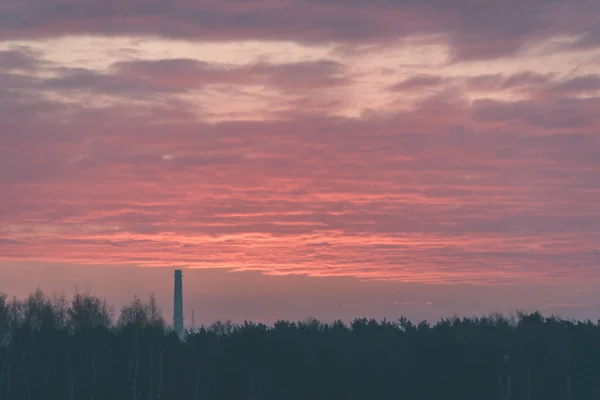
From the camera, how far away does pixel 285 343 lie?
405ft

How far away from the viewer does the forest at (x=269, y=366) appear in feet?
372

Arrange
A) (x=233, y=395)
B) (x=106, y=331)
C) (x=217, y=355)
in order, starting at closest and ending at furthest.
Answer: (x=233, y=395)
(x=217, y=355)
(x=106, y=331)

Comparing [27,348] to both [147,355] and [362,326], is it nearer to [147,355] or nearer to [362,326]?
[147,355]

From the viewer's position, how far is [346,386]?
11550 centimetres

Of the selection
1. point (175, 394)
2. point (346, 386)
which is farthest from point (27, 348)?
point (346, 386)

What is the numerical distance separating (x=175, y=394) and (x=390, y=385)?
2535 centimetres

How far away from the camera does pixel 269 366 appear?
117m

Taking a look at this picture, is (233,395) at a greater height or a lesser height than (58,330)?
lesser

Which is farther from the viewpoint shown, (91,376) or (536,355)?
(536,355)

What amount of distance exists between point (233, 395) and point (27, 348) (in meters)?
26.6

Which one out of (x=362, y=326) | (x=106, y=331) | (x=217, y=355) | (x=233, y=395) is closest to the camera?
(x=233, y=395)

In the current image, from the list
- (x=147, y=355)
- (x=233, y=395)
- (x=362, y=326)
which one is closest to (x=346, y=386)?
(x=233, y=395)

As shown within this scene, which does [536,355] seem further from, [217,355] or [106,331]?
[106,331]

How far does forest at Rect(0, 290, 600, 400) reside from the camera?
113250mm
